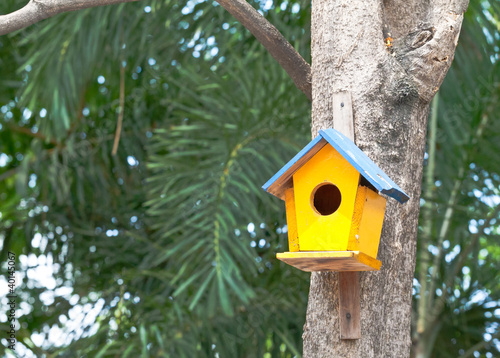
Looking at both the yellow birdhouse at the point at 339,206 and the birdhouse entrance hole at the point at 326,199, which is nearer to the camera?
the yellow birdhouse at the point at 339,206

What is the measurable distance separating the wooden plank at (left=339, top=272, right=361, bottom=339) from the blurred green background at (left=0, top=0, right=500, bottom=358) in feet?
1.74

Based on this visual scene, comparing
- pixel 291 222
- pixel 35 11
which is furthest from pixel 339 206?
pixel 35 11

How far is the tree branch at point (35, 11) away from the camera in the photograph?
0.67 metres

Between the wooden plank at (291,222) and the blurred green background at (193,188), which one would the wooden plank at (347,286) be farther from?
the blurred green background at (193,188)

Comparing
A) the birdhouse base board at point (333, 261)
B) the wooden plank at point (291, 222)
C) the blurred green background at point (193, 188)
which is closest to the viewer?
the birdhouse base board at point (333, 261)

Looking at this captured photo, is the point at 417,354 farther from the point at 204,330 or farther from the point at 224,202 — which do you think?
the point at 224,202

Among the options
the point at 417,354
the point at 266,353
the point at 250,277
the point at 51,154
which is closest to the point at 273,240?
the point at 250,277

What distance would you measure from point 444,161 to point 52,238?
1359mm

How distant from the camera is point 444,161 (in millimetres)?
1778

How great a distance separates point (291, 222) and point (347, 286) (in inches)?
4.8

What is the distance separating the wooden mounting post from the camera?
0.64m

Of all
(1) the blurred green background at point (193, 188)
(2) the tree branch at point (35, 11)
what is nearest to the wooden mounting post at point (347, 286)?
(2) the tree branch at point (35, 11)

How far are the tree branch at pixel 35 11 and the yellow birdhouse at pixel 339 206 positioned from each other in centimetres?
Answer: 32

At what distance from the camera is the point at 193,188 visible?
134 centimetres
